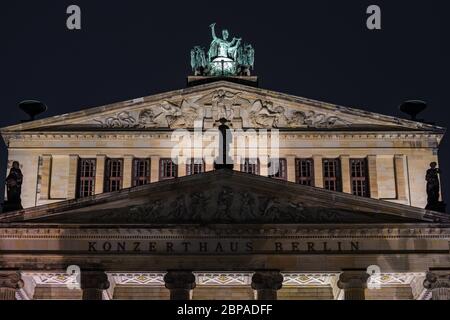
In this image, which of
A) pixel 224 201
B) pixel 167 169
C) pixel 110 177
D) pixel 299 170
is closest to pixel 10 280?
pixel 224 201

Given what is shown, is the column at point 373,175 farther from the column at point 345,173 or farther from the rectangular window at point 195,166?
the rectangular window at point 195,166

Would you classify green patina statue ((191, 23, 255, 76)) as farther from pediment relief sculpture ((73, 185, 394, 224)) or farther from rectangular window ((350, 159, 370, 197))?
pediment relief sculpture ((73, 185, 394, 224))

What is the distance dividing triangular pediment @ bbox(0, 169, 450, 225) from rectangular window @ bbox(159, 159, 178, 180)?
24.1 feet

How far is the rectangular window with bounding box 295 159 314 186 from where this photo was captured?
45.0 m

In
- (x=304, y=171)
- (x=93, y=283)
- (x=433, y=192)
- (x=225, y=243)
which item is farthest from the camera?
(x=304, y=171)

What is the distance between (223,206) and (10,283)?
8334 millimetres

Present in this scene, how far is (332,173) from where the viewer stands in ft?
149

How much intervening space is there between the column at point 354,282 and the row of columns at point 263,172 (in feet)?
25.7

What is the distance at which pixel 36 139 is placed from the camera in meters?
45.9

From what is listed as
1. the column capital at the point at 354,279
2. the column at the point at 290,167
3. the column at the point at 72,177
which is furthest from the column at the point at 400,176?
the column at the point at 72,177

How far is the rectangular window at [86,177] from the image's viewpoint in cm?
4488

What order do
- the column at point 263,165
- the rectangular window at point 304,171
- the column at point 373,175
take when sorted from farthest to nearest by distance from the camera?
the column at point 263,165, the rectangular window at point 304,171, the column at point 373,175

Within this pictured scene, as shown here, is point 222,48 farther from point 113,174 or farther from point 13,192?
point 13,192

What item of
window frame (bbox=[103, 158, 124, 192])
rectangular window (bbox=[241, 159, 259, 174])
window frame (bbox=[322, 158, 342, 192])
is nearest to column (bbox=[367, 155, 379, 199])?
window frame (bbox=[322, 158, 342, 192])
